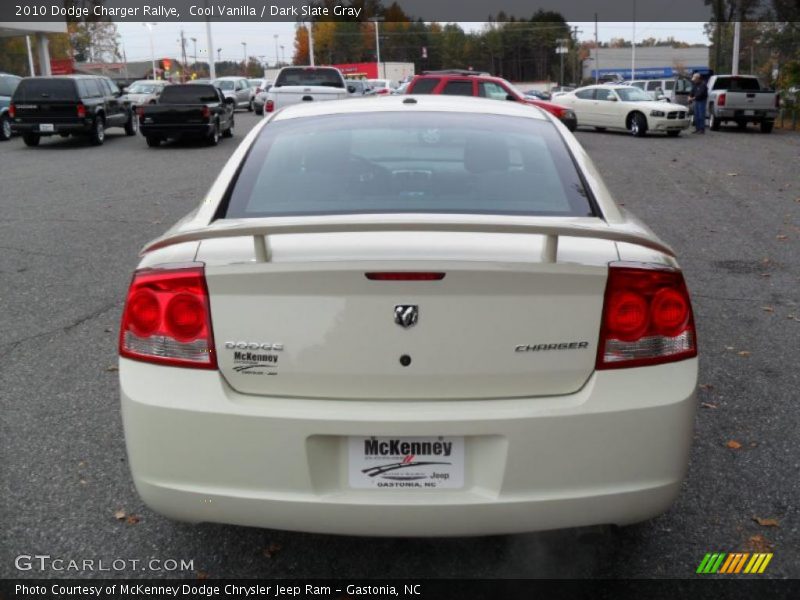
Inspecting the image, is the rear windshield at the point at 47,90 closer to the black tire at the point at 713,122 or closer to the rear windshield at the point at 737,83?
the black tire at the point at 713,122

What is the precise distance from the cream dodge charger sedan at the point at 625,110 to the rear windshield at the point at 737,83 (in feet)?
11.5

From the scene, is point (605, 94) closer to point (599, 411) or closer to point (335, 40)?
point (599, 411)

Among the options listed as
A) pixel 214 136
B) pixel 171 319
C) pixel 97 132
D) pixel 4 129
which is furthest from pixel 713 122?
pixel 171 319

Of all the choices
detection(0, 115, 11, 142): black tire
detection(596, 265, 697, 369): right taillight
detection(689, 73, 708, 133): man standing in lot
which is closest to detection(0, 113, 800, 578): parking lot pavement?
detection(596, 265, 697, 369): right taillight

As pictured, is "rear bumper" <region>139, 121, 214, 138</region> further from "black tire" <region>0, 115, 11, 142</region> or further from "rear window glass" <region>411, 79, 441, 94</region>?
"black tire" <region>0, 115, 11, 142</region>

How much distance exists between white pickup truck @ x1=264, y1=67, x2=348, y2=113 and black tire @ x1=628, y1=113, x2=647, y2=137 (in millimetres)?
8468

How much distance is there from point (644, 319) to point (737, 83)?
2860 cm

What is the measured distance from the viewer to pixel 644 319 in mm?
2854

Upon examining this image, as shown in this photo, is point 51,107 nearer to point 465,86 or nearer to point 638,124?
point 465,86

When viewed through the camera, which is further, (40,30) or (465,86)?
(40,30)

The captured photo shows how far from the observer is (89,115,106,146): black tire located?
75.9ft

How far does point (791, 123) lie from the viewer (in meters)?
31.6

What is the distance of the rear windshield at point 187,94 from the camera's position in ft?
74.4

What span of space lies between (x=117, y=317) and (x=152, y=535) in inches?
137
